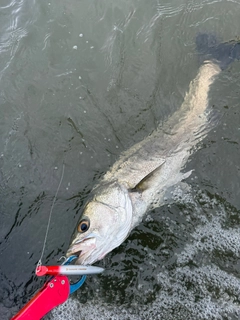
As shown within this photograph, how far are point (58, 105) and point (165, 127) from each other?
4.84 feet

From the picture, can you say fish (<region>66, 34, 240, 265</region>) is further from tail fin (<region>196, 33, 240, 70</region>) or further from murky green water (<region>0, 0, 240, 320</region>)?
murky green water (<region>0, 0, 240, 320</region>)

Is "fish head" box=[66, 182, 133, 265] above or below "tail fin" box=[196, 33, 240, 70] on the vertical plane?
below

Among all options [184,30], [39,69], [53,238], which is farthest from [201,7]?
[53,238]

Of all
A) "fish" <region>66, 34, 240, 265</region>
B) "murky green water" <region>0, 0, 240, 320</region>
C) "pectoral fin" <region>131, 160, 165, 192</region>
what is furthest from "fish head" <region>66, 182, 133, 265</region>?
"murky green water" <region>0, 0, 240, 320</region>

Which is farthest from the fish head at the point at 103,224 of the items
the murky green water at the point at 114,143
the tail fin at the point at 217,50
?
the tail fin at the point at 217,50

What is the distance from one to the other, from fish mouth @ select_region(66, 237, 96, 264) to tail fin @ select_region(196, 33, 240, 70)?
9.22ft

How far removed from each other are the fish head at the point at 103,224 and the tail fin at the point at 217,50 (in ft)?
7.09

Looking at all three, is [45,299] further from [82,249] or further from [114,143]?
[114,143]

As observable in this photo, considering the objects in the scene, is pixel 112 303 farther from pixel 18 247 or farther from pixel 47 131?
pixel 47 131

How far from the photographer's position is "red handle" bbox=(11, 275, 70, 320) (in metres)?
3.04

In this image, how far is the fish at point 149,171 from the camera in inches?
137

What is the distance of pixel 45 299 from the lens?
10.3 ft

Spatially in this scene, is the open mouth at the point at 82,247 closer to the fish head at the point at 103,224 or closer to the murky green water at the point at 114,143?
the fish head at the point at 103,224

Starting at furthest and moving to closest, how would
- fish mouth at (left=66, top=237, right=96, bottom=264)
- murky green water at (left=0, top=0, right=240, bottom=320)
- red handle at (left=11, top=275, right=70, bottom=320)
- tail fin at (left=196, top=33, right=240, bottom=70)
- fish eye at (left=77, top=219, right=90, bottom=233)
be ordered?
tail fin at (left=196, top=33, right=240, bottom=70), murky green water at (left=0, top=0, right=240, bottom=320), fish eye at (left=77, top=219, right=90, bottom=233), fish mouth at (left=66, top=237, right=96, bottom=264), red handle at (left=11, top=275, right=70, bottom=320)
